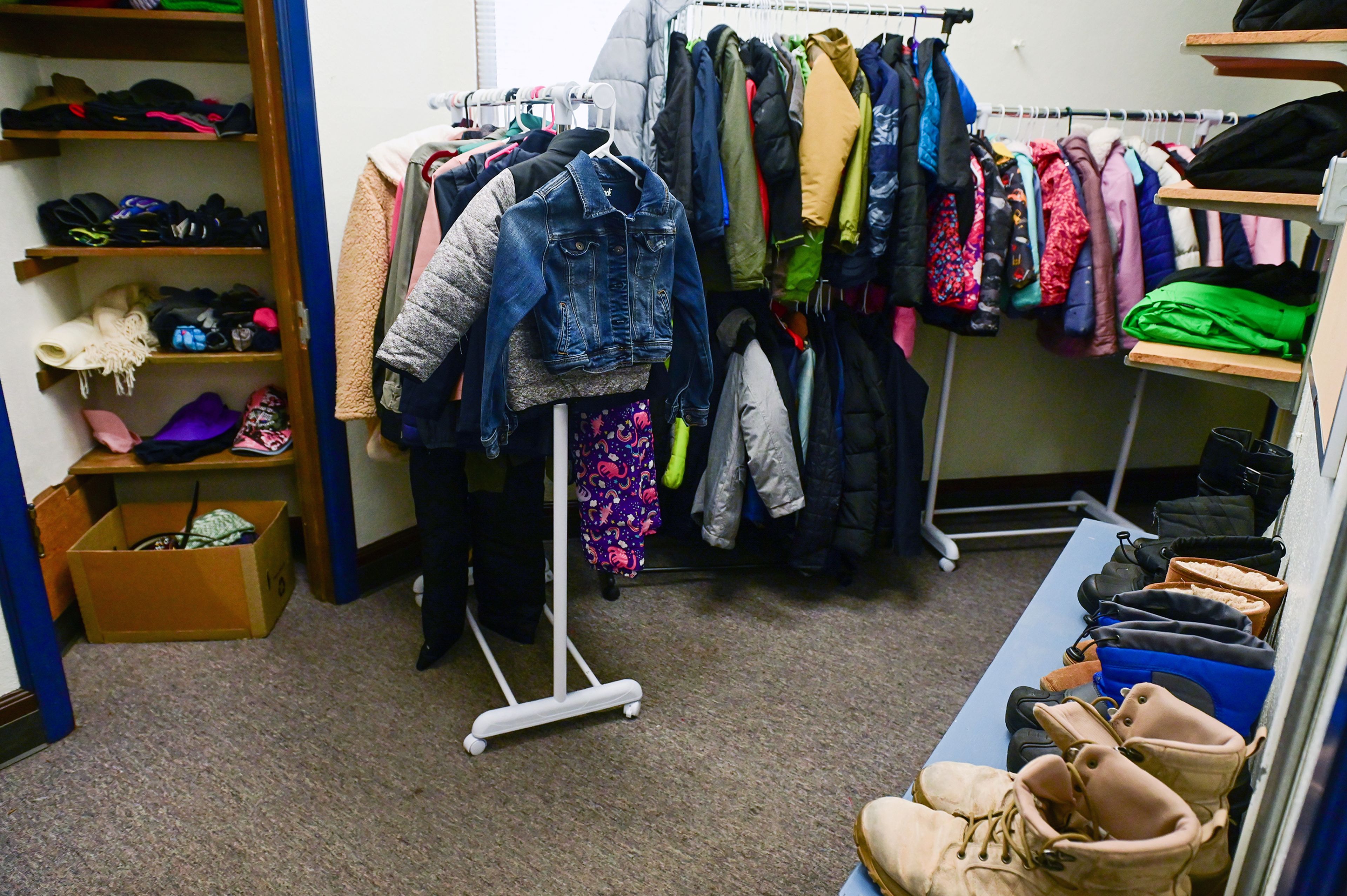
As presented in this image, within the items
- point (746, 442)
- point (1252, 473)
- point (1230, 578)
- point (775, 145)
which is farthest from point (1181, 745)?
point (775, 145)

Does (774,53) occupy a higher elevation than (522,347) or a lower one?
higher

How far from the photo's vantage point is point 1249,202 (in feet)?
5.50

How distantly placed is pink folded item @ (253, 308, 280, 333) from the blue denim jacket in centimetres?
119

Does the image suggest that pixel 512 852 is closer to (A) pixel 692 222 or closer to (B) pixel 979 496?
(A) pixel 692 222

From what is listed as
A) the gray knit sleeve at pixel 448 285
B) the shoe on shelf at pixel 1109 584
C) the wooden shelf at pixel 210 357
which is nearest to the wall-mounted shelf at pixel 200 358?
the wooden shelf at pixel 210 357

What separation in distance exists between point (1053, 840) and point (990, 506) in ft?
9.68

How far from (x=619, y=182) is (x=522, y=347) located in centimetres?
40

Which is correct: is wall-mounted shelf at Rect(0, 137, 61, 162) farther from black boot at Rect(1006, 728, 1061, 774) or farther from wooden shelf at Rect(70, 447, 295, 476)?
black boot at Rect(1006, 728, 1061, 774)

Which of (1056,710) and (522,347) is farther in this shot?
(522,347)

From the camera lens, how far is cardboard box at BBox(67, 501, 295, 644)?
237 centimetres

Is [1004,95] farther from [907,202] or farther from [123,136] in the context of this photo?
[123,136]

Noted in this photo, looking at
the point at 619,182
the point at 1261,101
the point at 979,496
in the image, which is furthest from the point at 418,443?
the point at 1261,101

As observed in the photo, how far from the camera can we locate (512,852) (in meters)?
1.78

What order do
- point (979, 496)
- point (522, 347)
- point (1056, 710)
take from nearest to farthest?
point (1056, 710), point (522, 347), point (979, 496)
